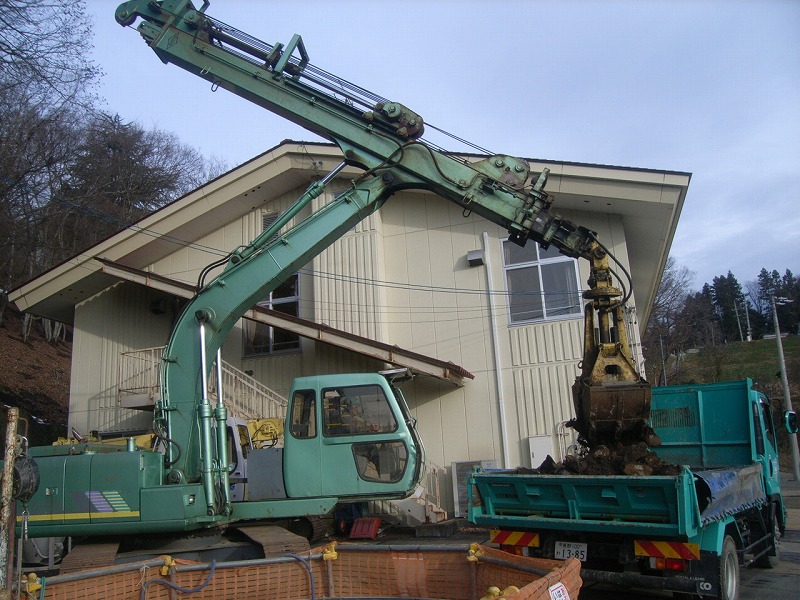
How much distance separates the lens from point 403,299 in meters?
16.5

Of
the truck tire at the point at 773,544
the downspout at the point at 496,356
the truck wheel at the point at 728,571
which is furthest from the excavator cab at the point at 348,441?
the downspout at the point at 496,356

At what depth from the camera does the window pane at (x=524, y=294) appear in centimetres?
1523

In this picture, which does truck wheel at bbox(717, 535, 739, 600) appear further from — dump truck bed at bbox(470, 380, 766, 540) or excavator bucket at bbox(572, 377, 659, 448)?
excavator bucket at bbox(572, 377, 659, 448)

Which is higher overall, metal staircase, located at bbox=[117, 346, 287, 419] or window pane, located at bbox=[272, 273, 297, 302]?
window pane, located at bbox=[272, 273, 297, 302]

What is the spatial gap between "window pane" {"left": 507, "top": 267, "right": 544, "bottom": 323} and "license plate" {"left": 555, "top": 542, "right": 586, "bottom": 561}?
8.67 metres

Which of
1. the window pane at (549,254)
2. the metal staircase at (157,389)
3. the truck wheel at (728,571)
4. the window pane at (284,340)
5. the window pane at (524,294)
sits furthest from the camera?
the window pane at (284,340)

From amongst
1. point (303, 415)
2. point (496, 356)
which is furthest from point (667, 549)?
point (496, 356)

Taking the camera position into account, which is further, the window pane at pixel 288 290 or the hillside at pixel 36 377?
the hillside at pixel 36 377

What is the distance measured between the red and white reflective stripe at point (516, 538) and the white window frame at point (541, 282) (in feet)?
26.8

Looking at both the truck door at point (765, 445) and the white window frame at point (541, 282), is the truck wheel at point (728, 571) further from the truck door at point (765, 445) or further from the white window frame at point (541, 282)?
the white window frame at point (541, 282)

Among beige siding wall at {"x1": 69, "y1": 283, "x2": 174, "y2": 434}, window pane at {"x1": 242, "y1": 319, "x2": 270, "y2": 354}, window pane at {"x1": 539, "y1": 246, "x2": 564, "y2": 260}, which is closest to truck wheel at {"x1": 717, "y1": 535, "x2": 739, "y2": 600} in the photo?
window pane at {"x1": 539, "y1": 246, "x2": 564, "y2": 260}

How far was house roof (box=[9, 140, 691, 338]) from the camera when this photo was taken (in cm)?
1422

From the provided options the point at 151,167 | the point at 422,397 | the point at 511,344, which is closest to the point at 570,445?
the point at 511,344

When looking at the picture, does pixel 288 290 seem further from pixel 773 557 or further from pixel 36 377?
pixel 36 377
